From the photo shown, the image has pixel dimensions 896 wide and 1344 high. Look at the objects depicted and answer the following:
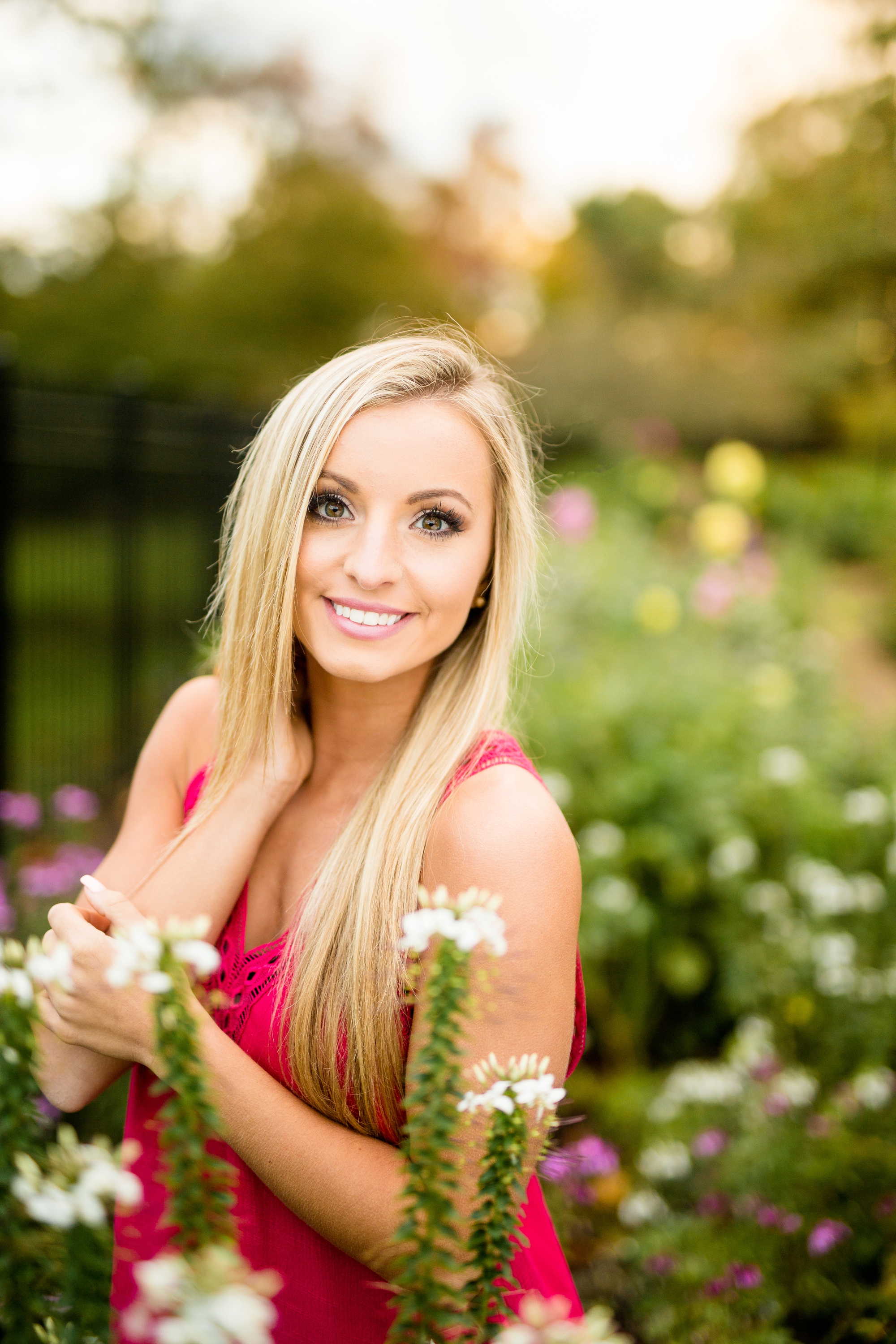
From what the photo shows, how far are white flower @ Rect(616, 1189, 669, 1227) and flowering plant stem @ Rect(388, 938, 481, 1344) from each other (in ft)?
6.06

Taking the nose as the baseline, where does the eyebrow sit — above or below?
above

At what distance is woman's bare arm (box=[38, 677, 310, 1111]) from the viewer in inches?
55.5

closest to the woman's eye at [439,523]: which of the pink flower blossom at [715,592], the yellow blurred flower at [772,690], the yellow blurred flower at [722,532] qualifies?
the yellow blurred flower at [772,690]

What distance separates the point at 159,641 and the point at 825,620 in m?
5.32

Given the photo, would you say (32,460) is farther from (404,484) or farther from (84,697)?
(404,484)

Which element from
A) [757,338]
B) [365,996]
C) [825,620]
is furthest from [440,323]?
[757,338]

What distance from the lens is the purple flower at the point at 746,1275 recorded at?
6.78 feet

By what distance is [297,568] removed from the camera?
146 centimetres

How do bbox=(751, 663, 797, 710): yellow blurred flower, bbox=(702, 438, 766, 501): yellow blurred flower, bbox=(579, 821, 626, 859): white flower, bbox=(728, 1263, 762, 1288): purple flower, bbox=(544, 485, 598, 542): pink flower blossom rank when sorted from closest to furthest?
bbox=(728, 1263, 762, 1288): purple flower < bbox=(579, 821, 626, 859): white flower < bbox=(751, 663, 797, 710): yellow blurred flower < bbox=(544, 485, 598, 542): pink flower blossom < bbox=(702, 438, 766, 501): yellow blurred flower

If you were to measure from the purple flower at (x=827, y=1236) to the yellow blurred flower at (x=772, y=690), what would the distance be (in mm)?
2542

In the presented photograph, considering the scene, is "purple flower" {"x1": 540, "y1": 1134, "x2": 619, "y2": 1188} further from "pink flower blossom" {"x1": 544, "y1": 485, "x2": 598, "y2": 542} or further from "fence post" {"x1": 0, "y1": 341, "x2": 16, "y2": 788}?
"pink flower blossom" {"x1": 544, "y1": 485, "x2": 598, "y2": 542}

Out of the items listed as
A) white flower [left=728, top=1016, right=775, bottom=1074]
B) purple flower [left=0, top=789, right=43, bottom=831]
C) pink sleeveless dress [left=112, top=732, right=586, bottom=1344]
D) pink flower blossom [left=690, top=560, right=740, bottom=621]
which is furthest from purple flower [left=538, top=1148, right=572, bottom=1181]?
pink flower blossom [left=690, top=560, right=740, bottom=621]

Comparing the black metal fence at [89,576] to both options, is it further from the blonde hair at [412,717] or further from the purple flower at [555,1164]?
the purple flower at [555,1164]

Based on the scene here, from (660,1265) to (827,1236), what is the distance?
0.42m
